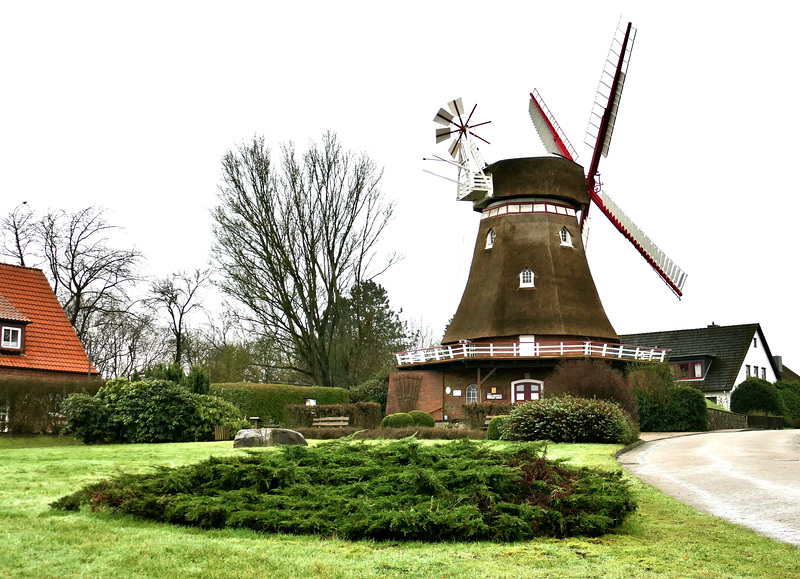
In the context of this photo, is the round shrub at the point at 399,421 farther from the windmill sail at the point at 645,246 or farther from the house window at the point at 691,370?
the house window at the point at 691,370

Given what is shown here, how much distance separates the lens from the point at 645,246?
4053 centimetres

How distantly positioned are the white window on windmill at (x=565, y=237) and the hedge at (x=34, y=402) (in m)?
22.8

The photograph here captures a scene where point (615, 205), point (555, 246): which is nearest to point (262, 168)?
point (555, 246)

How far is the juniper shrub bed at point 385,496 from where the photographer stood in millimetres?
7574

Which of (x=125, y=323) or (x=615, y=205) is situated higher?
(x=615, y=205)

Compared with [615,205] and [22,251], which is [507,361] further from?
[22,251]

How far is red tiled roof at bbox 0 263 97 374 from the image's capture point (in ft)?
99.2

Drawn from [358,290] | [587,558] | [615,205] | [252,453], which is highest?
[615,205]

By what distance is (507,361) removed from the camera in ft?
118

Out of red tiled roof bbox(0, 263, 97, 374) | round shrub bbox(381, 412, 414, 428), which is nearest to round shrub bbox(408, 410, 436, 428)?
round shrub bbox(381, 412, 414, 428)

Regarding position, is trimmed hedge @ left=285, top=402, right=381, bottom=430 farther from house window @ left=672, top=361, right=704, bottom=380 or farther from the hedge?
house window @ left=672, top=361, right=704, bottom=380

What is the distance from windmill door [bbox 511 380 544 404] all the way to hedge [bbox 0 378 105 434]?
62.4ft

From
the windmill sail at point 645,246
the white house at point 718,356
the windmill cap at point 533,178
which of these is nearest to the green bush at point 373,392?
the windmill cap at point 533,178

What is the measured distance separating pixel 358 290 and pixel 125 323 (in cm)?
1518
